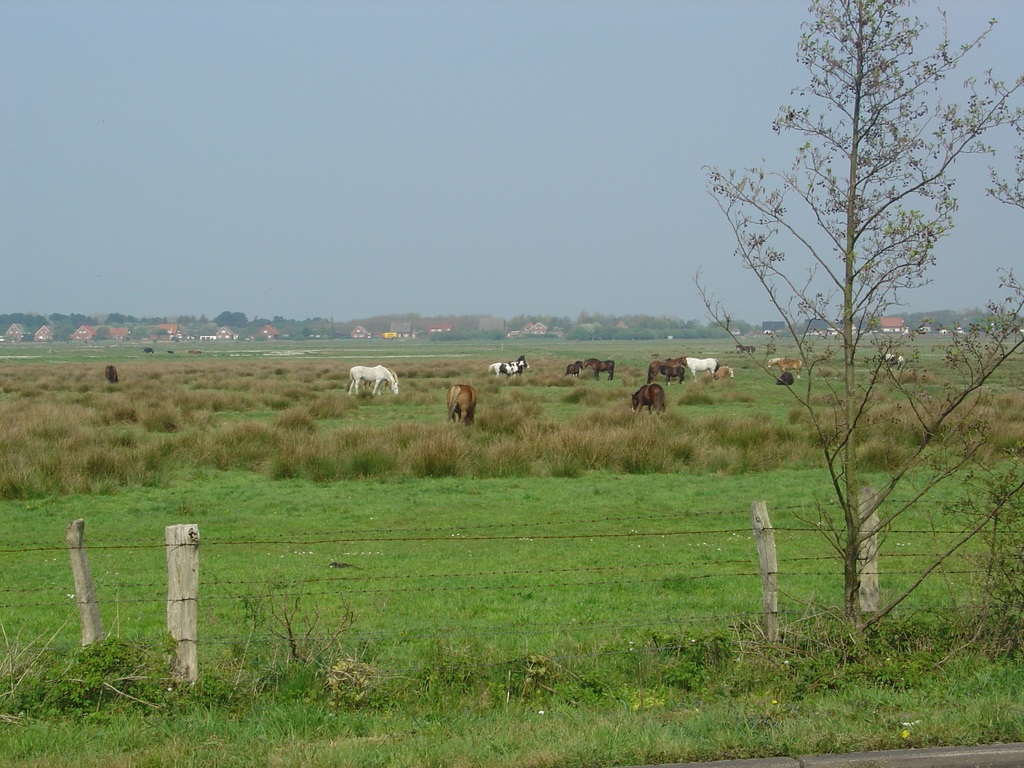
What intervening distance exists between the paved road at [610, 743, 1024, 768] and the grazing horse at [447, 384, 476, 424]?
1854cm

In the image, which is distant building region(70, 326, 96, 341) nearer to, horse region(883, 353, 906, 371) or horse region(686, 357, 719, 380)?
horse region(686, 357, 719, 380)

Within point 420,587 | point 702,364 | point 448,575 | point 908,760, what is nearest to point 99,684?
point 420,587

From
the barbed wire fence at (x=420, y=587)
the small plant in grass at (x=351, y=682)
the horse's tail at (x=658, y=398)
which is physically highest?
the horse's tail at (x=658, y=398)

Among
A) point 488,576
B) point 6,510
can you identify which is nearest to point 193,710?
point 488,576

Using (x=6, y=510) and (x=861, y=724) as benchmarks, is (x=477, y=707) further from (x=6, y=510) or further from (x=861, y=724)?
(x=6, y=510)

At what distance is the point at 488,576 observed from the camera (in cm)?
948

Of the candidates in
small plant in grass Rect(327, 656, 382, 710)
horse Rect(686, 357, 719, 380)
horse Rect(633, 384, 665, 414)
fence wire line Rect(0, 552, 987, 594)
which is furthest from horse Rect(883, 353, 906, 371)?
horse Rect(686, 357, 719, 380)

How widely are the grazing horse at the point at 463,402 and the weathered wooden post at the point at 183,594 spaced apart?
57.1 ft

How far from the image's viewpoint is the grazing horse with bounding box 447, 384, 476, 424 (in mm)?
23688

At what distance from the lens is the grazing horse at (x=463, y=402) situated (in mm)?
23688

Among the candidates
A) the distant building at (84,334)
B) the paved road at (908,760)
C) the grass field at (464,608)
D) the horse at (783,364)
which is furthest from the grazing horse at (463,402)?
the distant building at (84,334)

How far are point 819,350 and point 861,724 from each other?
2.63 metres

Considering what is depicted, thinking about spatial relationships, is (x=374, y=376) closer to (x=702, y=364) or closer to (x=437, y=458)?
(x=702, y=364)

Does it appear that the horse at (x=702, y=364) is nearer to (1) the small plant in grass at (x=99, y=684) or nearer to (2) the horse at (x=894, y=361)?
(2) the horse at (x=894, y=361)
